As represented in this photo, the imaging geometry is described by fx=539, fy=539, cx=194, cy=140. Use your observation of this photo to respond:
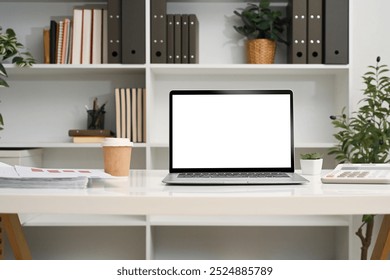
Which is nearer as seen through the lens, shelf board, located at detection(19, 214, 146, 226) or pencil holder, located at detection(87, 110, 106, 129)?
shelf board, located at detection(19, 214, 146, 226)

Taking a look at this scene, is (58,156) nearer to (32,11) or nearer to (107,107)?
(107,107)

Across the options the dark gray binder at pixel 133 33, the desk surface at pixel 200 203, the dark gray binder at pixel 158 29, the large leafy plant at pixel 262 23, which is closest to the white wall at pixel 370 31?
the large leafy plant at pixel 262 23

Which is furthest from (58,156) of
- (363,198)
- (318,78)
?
(363,198)

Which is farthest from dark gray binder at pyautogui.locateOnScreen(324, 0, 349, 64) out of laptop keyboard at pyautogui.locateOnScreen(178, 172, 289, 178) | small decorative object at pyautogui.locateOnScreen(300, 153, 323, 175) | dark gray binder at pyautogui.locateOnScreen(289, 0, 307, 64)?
laptop keyboard at pyautogui.locateOnScreen(178, 172, 289, 178)

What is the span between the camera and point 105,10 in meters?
2.82

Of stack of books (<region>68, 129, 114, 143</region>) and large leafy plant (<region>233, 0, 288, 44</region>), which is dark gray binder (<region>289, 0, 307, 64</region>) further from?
stack of books (<region>68, 129, 114, 143</region>)

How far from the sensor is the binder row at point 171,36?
2715 mm

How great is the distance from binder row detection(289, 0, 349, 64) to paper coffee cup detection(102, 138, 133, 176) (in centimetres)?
146

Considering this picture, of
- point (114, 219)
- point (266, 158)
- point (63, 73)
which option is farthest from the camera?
point (63, 73)

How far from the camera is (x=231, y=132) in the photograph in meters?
1.59

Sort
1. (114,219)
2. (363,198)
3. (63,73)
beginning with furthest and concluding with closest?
(63,73) → (114,219) → (363,198)

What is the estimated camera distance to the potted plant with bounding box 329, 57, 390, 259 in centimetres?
256
